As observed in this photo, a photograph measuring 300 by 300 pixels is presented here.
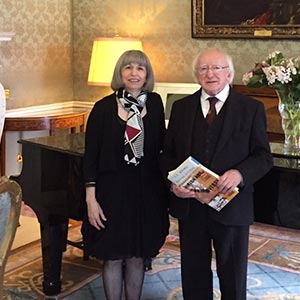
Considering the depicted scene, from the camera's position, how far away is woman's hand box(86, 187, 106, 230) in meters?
2.61

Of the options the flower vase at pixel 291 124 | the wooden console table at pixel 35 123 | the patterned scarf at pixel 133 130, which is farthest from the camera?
→ the wooden console table at pixel 35 123

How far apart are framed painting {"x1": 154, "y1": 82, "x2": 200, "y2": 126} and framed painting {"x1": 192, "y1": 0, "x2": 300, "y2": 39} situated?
0.45 metres

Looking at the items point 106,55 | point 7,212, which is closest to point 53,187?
point 7,212

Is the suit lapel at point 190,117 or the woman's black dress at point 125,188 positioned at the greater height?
the suit lapel at point 190,117

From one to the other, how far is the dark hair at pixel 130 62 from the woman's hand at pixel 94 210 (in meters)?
0.49

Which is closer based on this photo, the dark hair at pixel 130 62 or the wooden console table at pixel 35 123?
the dark hair at pixel 130 62

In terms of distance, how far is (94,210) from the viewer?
2.61 m

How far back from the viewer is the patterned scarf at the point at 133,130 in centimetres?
253

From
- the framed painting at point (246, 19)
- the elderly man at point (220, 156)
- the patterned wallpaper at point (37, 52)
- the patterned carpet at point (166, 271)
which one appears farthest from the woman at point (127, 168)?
the patterned wallpaper at point (37, 52)

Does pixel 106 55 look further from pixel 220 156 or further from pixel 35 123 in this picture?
pixel 220 156

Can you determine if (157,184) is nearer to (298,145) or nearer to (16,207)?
(298,145)

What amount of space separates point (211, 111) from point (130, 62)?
Result: 0.45 meters

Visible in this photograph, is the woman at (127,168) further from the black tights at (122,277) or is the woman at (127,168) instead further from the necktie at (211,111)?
the necktie at (211,111)

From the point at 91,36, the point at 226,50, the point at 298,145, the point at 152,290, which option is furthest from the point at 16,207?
the point at 91,36
